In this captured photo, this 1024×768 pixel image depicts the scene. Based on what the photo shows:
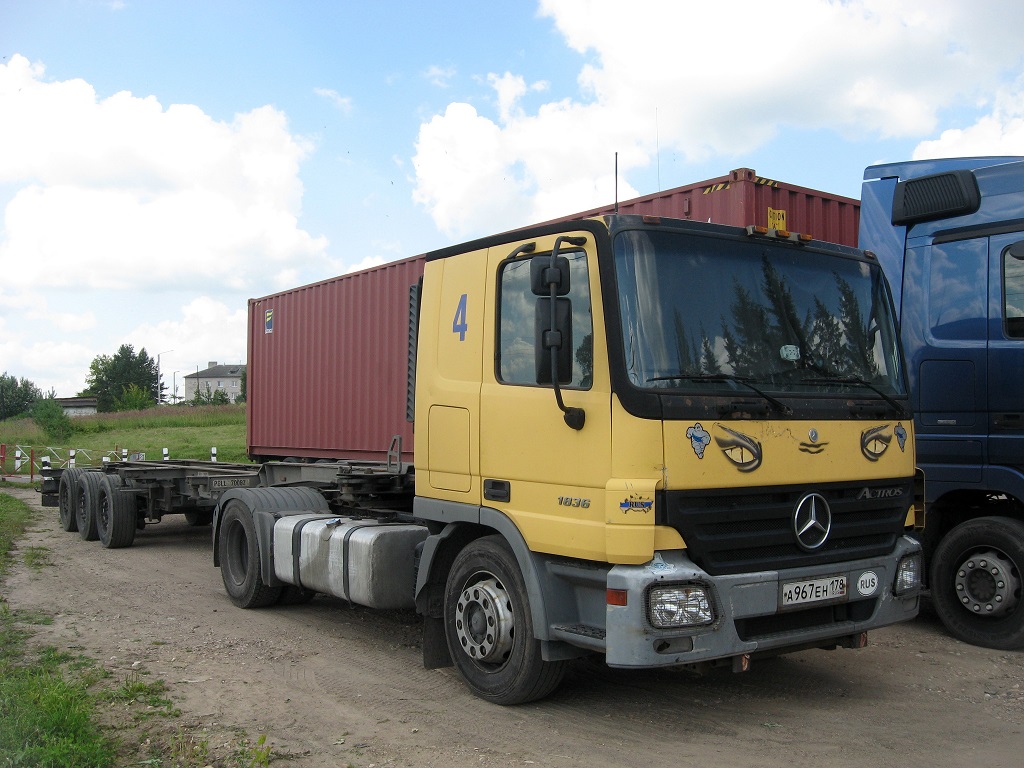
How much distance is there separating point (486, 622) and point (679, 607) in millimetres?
1281

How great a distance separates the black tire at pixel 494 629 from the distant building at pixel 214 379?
5339 inches

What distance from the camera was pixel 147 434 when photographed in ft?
139

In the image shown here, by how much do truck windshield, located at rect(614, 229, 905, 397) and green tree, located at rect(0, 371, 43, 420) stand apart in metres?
92.0

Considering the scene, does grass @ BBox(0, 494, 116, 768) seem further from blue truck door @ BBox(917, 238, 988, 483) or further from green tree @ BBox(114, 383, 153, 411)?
green tree @ BBox(114, 383, 153, 411)

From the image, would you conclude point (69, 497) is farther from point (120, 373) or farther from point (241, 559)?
point (120, 373)

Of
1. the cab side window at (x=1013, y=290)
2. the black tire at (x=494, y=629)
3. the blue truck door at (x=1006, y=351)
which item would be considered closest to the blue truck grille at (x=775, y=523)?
the black tire at (x=494, y=629)

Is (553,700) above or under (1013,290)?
under

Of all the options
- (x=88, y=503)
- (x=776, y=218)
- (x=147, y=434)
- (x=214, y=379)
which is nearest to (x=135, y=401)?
(x=147, y=434)

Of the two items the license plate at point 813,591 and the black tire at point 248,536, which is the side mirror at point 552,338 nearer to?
the license plate at point 813,591

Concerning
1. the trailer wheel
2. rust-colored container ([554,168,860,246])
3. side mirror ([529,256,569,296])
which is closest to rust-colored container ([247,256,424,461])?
the trailer wheel

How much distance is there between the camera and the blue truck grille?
4391 millimetres

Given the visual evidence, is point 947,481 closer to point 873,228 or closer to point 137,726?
point 873,228

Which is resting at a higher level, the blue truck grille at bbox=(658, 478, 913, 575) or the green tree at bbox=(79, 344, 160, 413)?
the green tree at bbox=(79, 344, 160, 413)

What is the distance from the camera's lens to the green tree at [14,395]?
8681cm
